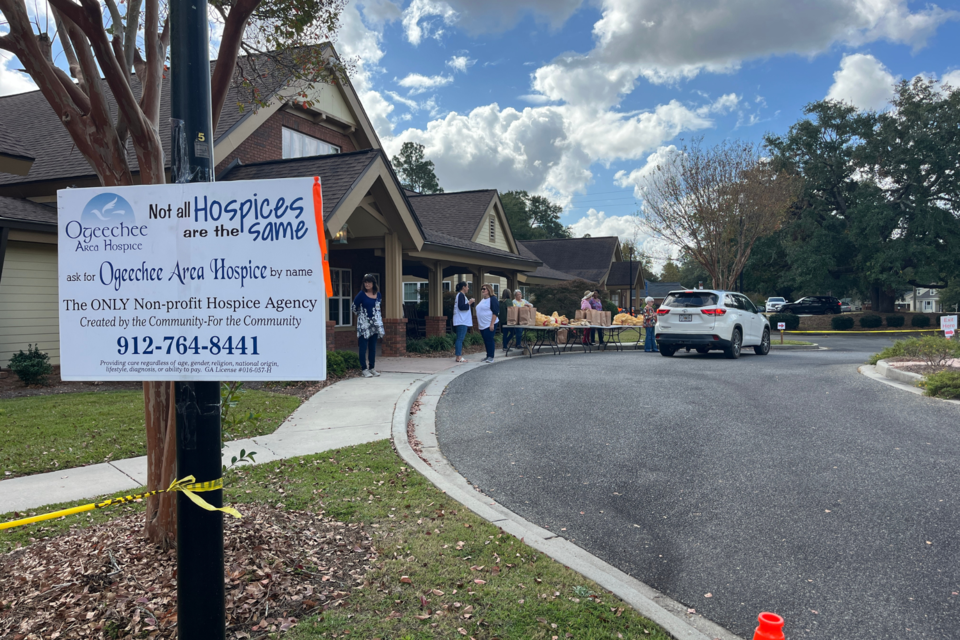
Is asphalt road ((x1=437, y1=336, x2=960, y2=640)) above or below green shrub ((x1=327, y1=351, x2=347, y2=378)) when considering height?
below

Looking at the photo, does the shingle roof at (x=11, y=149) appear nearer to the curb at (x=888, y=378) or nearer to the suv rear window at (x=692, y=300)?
the suv rear window at (x=692, y=300)

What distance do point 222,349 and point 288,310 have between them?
1.03ft

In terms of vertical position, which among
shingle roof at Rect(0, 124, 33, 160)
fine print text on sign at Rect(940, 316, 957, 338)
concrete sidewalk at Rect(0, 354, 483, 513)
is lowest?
concrete sidewalk at Rect(0, 354, 483, 513)

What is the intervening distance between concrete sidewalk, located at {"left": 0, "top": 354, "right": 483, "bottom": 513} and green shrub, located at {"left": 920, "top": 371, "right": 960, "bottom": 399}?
8.09 m

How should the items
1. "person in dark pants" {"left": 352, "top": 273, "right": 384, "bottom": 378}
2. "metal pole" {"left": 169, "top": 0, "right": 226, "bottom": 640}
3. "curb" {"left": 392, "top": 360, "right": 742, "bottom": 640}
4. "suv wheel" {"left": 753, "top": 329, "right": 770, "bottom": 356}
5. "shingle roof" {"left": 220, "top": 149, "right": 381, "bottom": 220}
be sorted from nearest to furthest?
1. "metal pole" {"left": 169, "top": 0, "right": 226, "bottom": 640}
2. "curb" {"left": 392, "top": 360, "right": 742, "bottom": 640}
3. "person in dark pants" {"left": 352, "top": 273, "right": 384, "bottom": 378}
4. "shingle roof" {"left": 220, "top": 149, "right": 381, "bottom": 220}
5. "suv wheel" {"left": 753, "top": 329, "right": 770, "bottom": 356}

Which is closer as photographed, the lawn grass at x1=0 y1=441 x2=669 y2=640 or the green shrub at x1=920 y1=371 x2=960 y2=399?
the lawn grass at x1=0 y1=441 x2=669 y2=640

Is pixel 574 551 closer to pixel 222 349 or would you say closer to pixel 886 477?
pixel 222 349

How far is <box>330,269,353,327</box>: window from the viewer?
19812 millimetres

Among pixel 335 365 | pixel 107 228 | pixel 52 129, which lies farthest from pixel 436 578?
pixel 52 129

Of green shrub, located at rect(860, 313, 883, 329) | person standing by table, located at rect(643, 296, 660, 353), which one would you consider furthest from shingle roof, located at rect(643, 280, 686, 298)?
person standing by table, located at rect(643, 296, 660, 353)

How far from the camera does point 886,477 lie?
5816mm

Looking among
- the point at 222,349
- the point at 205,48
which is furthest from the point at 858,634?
the point at 205,48

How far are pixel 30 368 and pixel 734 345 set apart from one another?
1521 cm

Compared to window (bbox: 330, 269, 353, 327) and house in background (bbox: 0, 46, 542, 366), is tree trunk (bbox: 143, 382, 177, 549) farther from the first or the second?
window (bbox: 330, 269, 353, 327)
